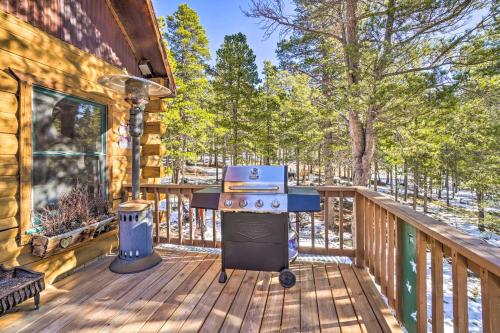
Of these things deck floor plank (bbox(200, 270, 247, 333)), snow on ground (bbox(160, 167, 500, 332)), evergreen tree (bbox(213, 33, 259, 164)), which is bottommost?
snow on ground (bbox(160, 167, 500, 332))

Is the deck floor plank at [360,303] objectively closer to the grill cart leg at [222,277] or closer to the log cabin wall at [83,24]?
the grill cart leg at [222,277]

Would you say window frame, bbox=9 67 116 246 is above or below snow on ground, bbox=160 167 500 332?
above

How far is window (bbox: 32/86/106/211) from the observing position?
2.46m

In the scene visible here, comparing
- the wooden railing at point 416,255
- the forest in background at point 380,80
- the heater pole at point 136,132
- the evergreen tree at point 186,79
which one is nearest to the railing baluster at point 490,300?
the wooden railing at point 416,255

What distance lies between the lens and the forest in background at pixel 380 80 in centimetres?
457

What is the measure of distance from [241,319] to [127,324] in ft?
2.71

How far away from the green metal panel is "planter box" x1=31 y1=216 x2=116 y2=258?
2.87 metres

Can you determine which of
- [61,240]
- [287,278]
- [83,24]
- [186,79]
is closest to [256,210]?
[287,278]

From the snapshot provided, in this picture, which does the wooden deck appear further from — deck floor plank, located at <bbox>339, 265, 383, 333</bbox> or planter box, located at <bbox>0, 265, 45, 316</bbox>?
planter box, located at <bbox>0, 265, 45, 316</bbox>

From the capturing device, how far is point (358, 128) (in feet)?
21.0

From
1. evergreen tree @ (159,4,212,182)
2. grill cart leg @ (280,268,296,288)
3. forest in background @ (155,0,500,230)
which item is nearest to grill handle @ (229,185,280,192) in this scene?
grill cart leg @ (280,268,296,288)

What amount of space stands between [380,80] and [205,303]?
16.9ft

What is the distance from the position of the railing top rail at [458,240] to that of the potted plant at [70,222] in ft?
9.38

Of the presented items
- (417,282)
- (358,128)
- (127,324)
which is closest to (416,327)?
(417,282)
